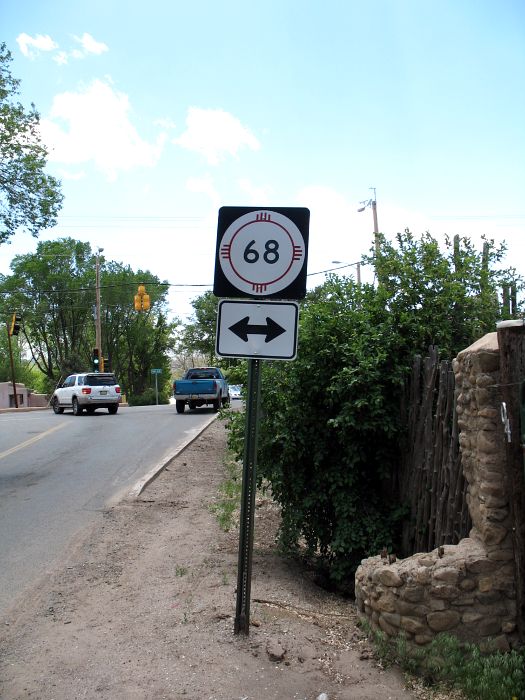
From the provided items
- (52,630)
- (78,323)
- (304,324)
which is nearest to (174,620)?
(52,630)

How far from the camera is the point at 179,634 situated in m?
4.25

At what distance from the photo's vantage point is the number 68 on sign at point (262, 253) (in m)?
4.29

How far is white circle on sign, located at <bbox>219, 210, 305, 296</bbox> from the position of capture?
4.30 metres

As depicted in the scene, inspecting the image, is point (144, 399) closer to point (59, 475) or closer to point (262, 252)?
point (59, 475)

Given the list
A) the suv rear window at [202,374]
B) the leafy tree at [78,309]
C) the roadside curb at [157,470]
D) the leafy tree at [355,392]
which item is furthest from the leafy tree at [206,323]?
the leafy tree at [78,309]

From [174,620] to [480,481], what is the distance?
7.33 ft

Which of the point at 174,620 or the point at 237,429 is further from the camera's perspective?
the point at 237,429

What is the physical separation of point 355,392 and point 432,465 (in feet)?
2.98

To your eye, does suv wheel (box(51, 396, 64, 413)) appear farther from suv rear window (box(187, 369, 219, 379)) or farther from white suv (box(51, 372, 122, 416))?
suv rear window (box(187, 369, 219, 379))

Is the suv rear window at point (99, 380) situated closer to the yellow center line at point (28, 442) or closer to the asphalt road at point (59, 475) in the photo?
the asphalt road at point (59, 475)

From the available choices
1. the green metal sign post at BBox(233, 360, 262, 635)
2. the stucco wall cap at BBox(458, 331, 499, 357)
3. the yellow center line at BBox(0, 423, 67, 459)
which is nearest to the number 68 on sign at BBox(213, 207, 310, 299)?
the green metal sign post at BBox(233, 360, 262, 635)

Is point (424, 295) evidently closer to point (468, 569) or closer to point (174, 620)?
point (468, 569)

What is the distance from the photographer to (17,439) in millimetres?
16891

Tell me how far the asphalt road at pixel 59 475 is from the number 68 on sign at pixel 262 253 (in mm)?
3207
